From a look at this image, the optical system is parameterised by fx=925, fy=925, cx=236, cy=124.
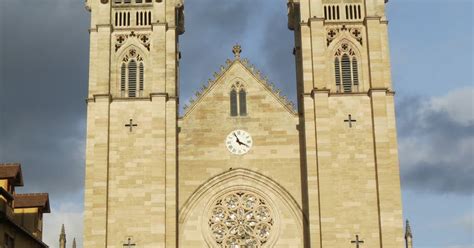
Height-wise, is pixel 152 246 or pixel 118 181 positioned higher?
pixel 118 181

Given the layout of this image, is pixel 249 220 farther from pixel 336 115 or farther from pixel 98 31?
pixel 98 31

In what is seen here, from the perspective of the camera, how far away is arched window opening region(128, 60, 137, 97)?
152 ft

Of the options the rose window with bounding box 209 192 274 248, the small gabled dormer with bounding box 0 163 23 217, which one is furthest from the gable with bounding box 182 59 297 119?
the small gabled dormer with bounding box 0 163 23 217

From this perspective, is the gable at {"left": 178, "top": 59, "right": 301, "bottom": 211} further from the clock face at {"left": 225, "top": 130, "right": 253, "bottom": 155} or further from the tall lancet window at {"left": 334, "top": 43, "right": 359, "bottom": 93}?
the tall lancet window at {"left": 334, "top": 43, "right": 359, "bottom": 93}

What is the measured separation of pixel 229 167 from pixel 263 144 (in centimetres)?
206

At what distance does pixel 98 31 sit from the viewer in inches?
1843

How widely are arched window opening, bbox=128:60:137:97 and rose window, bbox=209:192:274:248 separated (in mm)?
6885

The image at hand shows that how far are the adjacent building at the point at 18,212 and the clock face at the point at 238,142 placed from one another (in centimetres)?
926

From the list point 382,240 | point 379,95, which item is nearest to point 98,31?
point 379,95

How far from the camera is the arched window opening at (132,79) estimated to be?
4625cm

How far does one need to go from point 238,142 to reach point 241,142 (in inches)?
5.9

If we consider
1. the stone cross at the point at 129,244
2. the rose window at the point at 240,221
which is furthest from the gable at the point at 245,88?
the stone cross at the point at 129,244

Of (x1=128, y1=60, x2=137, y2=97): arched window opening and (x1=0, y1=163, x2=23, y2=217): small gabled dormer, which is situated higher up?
(x1=128, y1=60, x2=137, y2=97): arched window opening

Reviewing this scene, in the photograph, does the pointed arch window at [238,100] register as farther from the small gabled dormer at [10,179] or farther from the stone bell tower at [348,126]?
the small gabled dormer at [10,179]
